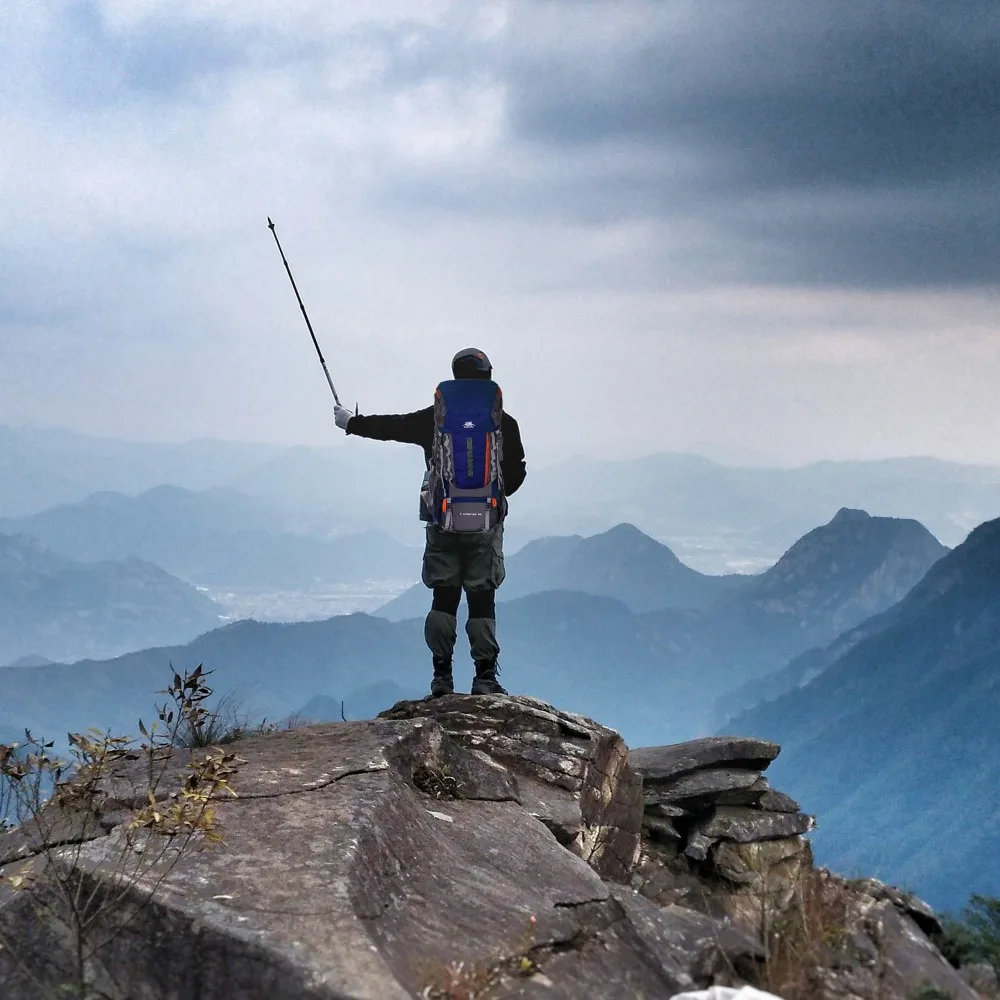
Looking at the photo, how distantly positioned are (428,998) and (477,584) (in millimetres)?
7775

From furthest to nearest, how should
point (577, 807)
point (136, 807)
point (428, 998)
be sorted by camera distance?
point (577, 807) → point (136, 807) → point (428, 998)

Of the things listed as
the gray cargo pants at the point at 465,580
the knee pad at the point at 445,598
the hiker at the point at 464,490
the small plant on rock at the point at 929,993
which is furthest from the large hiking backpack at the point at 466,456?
the small plant on rock at the point at 929,993

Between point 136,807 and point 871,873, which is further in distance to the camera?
point 871,873

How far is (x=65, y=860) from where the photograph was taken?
7559 millimetres

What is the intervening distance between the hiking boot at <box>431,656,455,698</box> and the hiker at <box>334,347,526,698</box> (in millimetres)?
14

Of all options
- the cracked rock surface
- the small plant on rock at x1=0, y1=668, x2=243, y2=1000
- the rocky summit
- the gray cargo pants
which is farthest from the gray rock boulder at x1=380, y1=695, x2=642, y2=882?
the small plant on rock at x1=0, y1=668, x2=243, y2=1000

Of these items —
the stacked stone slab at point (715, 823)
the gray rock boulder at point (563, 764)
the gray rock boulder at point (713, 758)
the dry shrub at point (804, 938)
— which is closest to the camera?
the dry shrub at point (804, 938)

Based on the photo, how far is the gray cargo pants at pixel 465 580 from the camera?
1360 cm

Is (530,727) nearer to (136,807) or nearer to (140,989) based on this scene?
(136,807)

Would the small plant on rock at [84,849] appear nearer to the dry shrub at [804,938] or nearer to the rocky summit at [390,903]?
the rocky summit at [390,903]

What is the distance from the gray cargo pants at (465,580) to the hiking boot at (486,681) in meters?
0.07

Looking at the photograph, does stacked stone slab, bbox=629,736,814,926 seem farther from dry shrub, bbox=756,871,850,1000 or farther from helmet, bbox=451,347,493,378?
helmet, bbox=451,347,493,378

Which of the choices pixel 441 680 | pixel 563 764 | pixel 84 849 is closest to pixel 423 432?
pixel 441 680

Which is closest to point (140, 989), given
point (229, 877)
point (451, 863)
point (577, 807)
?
point (229, 877)
